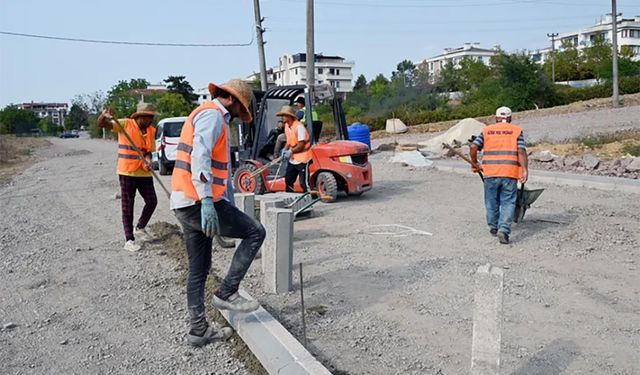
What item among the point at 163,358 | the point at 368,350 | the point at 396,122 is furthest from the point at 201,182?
the point at 396,122

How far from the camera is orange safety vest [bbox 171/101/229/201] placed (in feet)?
13.5

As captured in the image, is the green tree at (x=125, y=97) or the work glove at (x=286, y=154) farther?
the green tree at (x=125, y=97)

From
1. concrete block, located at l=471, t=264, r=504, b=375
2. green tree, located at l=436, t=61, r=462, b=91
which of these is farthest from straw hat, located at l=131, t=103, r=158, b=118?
green tree, located at l=436, t=61, r=462, b=91

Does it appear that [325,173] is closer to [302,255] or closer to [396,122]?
[302,255]

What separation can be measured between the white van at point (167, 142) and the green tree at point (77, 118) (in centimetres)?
8678

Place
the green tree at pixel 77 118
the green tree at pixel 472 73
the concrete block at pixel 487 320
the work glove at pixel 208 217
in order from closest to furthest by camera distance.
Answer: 1. the concrete block at pixel 487 320
2. the work glove at pixel 208 217
3. the green tree at pixel 472 73
4. the green tree at pixel 77 118

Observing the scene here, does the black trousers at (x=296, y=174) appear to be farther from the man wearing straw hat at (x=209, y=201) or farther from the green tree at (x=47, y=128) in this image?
the green tree at (x=47, y=128)

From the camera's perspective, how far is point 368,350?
4.24 metres

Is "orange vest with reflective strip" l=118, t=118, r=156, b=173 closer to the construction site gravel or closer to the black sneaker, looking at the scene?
the construction site gravel

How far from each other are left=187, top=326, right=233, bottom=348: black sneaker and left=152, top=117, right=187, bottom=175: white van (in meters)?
13.5

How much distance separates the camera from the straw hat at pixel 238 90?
423cm

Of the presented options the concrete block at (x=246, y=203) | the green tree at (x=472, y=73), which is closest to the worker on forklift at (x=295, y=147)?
the concrete block at (x=246, y=203)

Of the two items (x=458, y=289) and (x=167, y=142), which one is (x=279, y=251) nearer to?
(x=458, y=289)

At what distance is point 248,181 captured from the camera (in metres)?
10.7
